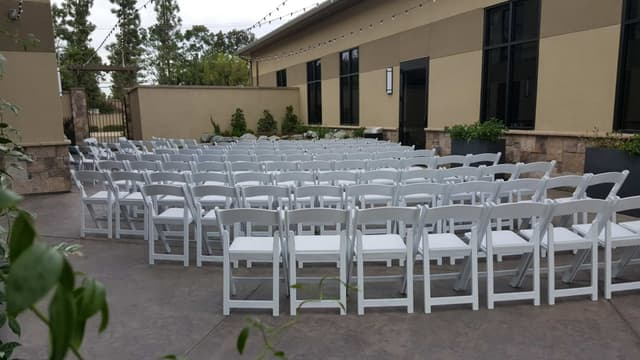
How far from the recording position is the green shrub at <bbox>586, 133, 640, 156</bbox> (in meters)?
5.67

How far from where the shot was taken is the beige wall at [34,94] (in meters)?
7.57

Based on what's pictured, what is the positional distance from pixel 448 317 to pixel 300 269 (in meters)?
1.50

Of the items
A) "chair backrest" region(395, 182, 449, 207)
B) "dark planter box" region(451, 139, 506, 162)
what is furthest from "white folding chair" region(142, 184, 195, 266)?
"dark planter box" region(451, 139, 506, 162)

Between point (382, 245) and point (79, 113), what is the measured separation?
13.5 meters

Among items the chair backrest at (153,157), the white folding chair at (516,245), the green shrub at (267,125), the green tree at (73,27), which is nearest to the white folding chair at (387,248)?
the white folding chair at (516,245)

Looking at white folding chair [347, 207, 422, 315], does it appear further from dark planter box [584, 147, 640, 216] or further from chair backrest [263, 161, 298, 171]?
dark planter box [584, 147, 640, 216]

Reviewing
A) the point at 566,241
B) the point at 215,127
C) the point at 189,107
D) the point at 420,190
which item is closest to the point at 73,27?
the point at 189,107

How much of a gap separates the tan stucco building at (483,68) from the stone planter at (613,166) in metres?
0.99

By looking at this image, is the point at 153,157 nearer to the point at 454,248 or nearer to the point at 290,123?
the point at 454,248

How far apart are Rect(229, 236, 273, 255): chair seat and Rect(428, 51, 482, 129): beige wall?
24.7 ft

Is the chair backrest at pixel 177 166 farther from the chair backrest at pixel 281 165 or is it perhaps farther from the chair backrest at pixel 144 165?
the chair backrest at pixel 281 165

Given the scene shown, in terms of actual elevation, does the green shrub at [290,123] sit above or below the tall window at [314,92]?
below

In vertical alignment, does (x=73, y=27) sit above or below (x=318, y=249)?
Result: above

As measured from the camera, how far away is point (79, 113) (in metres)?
14.1
